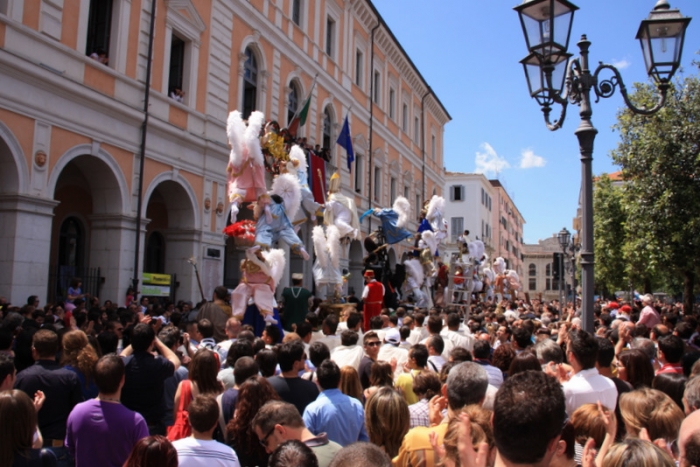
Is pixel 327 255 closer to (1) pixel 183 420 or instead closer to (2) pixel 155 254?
(2) pixel 155 254

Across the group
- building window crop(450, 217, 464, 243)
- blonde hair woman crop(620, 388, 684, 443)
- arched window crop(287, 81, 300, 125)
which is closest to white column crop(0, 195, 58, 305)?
blonde hair woman crop(620, 388, 684, 443)

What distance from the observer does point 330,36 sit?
89.9 ft

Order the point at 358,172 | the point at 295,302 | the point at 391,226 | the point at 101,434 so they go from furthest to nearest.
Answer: the point at 358,172
the point at 391,226
the point at 295,302
the point at 101,434

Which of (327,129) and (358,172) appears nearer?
(327,129)

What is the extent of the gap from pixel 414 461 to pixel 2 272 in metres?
11.0

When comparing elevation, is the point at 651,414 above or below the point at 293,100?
below

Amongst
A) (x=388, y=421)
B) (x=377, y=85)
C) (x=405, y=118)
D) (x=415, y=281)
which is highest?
(x=377, y=85)

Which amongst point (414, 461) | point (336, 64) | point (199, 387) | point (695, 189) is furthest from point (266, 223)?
point (336, 64)

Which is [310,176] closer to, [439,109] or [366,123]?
[366,123]

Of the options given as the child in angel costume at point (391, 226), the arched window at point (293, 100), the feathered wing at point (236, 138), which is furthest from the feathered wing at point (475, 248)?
the feathered wing at point (236, 138)

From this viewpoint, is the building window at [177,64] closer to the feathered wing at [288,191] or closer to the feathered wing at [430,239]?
the feathered wing at [288,191]

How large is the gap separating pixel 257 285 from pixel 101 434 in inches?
258

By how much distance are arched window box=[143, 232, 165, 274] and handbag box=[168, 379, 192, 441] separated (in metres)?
13.5

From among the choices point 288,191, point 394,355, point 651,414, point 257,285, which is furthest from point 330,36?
point 651,414
